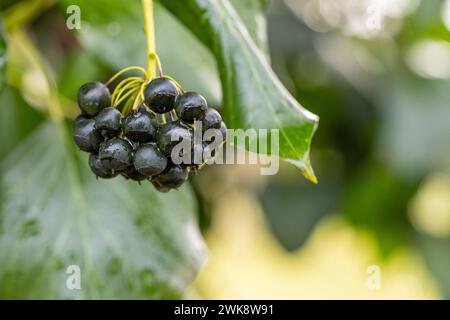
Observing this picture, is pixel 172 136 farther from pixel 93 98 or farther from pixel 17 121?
pixel 17 121

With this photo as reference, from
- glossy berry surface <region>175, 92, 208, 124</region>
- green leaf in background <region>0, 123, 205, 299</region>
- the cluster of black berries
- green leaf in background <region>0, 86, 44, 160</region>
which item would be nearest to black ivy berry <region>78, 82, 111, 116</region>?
the cluster of black berries

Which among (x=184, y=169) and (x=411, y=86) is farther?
(x=411, y=86)

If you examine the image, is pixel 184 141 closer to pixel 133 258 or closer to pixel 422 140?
pixel 133 258

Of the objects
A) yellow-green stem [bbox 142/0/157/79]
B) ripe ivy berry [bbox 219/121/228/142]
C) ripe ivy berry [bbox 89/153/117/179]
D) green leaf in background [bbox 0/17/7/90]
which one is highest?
green leaf in background [bbox 0/17/7/90]

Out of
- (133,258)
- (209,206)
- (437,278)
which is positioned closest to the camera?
(133,258)

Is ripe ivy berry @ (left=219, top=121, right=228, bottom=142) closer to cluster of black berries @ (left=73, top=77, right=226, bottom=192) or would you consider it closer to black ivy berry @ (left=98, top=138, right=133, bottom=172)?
cluster of black berries @ (left=73, top=77, right=226, bottom=192)

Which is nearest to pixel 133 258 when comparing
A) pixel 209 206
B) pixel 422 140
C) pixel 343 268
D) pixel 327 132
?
pixel 209 206
